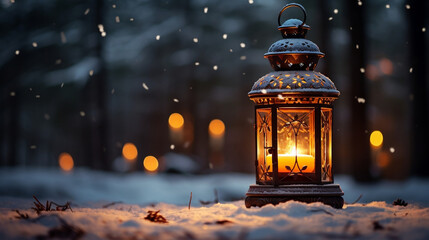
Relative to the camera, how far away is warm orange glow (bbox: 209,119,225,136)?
131 ft

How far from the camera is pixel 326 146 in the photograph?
26.3ft

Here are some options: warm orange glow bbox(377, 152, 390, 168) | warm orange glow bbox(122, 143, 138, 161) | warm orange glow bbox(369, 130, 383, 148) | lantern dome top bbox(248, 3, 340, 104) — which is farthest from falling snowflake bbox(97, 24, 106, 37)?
warm orange glow bbox(122, 143, 138, 161)

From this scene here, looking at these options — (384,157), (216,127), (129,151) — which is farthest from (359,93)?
(129,151)

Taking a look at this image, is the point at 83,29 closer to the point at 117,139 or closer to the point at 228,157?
the point at 228,157

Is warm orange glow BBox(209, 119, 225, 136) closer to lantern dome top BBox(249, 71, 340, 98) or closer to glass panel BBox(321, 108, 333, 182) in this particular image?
glass panel BBox(321, 108, 333, 182)

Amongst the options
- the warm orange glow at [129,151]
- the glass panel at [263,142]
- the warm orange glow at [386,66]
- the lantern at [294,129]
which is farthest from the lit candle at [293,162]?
the warm orange glow at [129,151]

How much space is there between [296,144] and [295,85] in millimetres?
790

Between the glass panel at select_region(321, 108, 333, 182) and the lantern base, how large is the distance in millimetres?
289

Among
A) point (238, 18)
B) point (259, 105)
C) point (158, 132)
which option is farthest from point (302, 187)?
point (158, 132)

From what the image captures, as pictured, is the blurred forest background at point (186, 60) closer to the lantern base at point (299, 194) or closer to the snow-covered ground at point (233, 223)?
the lantern base at point (299, 194)

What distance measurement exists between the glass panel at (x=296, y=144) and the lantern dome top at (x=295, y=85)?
0.32m

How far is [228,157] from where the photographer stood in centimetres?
4228

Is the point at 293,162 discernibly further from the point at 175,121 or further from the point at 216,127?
the point at 216,127

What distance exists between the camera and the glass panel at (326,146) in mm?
7973
